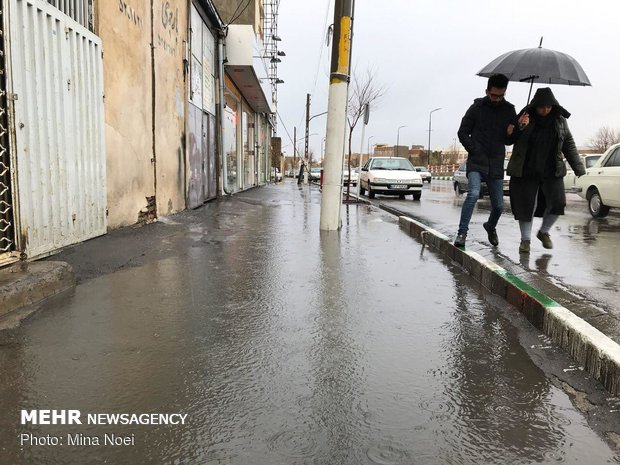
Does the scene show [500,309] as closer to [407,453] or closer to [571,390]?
[571,390]

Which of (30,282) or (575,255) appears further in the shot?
(575,255)

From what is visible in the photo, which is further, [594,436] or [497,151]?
[497,151]

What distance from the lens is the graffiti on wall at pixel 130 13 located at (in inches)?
272

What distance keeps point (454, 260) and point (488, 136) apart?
58.2 inches

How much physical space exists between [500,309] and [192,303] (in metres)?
2.44

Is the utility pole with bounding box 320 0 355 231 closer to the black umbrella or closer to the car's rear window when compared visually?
the black umbrella

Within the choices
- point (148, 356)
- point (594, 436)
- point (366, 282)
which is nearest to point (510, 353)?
point (594, 436)

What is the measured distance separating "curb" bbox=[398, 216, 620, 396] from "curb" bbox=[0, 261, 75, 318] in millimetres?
3668

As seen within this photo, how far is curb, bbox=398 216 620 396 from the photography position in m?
2.55

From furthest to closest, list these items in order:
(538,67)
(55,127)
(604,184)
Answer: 1. (604,184)
2. (538,67)
3. (55,127)

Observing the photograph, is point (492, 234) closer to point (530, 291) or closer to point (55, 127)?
point (530, 291)

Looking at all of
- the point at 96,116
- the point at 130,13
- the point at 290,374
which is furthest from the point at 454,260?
the point at 130,13

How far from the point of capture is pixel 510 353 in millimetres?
2975

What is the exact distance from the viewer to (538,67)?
632 centimetres
